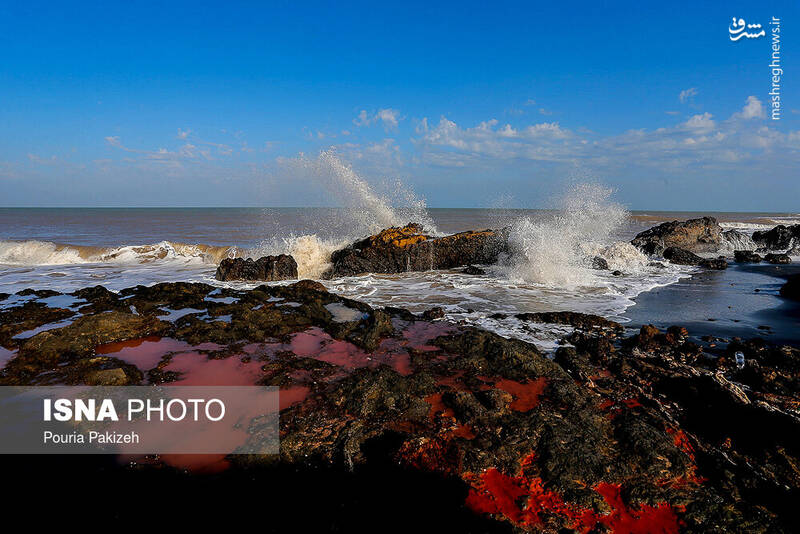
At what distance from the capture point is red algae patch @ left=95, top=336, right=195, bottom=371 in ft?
16.2

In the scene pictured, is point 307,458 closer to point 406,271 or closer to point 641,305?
point 641,305

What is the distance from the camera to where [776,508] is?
2545mm

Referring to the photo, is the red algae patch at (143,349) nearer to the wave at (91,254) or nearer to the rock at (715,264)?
the wave at (91,254)

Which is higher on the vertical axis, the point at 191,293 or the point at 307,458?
the point at 191,293

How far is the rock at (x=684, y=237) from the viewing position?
17086mm

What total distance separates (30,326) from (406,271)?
9196 mm

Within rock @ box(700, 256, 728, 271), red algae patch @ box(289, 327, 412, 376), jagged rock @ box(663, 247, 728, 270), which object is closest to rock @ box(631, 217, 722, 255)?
jagged rock @ box(663, 247, 728, 270)

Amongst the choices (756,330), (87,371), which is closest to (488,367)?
(87,371)

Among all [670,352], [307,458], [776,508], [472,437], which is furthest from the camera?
[670,352]

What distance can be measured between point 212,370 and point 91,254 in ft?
55.9

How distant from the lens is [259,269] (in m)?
11.5

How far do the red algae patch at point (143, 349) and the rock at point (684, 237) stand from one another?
18239 millimetres

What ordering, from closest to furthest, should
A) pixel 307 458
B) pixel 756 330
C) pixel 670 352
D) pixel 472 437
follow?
1. pixel 307 458
2. pixel 472 437
3. pixel 670 352
4. pixel 756 330

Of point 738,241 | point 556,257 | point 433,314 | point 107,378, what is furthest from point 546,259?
point 738,241
